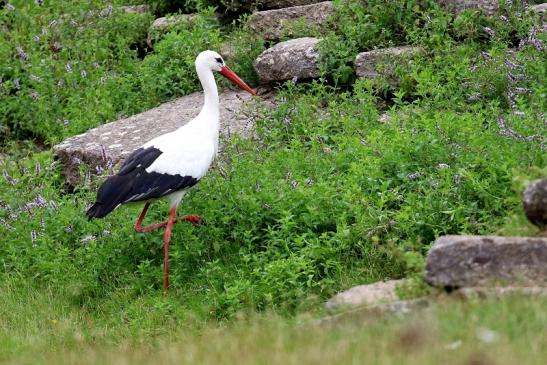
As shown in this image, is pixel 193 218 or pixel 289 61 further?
pixel 289 61

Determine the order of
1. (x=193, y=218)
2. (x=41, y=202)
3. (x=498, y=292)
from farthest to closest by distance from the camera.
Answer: (x=41, y=202) < (x=193, y=218) < (x=498, y=292)

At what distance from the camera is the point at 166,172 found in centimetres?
896

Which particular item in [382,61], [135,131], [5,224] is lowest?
[135,131]

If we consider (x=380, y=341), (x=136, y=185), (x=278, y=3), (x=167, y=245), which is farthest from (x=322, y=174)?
(x=278, y=3)

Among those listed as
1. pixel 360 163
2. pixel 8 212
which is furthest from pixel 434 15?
pixel 8 212

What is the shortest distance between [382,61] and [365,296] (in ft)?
16.9

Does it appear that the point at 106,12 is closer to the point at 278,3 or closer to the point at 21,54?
the point at 21,54

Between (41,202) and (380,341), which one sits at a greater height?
(380,341)

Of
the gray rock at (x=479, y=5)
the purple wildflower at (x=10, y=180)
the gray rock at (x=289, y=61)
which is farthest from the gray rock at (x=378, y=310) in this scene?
the gray rock at (x=479, y=5)

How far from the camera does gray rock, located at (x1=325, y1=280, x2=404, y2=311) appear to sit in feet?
20.8

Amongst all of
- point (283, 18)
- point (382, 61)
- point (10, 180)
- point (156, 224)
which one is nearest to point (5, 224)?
point (10, 180)

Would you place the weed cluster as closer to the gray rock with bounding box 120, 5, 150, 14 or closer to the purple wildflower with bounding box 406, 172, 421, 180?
the purple wildflower with bounding box 406, 172, 421, 180

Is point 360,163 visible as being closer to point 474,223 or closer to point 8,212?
point 474,223

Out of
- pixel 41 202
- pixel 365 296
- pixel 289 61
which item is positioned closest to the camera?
pixel 365 296
